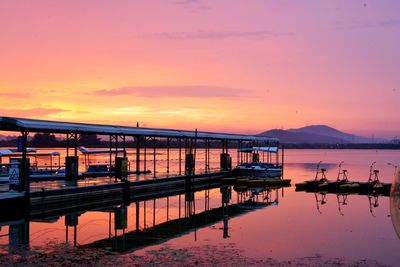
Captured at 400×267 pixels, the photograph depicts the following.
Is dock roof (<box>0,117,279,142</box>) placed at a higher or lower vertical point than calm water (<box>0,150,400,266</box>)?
higher

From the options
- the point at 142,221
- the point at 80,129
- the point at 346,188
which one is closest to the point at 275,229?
the point at 142,221

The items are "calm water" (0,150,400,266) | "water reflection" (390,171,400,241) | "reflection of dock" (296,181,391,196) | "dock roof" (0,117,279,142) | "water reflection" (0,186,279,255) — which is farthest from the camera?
"reflection of dock" (296,181,391,196)

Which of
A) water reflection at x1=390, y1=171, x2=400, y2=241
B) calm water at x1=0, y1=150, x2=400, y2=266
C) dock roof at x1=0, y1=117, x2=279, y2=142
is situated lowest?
calm water at x1=0, y1=150, x2=400, y2=266

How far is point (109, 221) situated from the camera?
90.9ft

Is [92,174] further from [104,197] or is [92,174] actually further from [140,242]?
[140,242]

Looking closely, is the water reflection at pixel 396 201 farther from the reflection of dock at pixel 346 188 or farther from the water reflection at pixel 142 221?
the reflection of dock at pixel 346 188

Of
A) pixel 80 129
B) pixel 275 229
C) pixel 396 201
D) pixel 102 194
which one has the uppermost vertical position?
pixel 80 129

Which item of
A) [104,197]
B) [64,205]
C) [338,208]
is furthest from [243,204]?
[64,205]

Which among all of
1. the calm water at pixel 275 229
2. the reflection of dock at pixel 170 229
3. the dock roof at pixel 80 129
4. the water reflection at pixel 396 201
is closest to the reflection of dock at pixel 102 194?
the calm water at pixel 275 229

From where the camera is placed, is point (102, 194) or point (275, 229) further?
point (102, 194)

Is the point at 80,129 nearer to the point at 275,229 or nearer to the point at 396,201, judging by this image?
the point at 275,229

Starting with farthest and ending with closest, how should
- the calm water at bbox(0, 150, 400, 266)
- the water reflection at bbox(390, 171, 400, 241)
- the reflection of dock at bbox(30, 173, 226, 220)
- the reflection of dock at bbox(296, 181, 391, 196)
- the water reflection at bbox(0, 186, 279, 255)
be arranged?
the reflection of dock at bbox(296, 181, 391, 196)
the reflection of dock at bbox(30, 173, 226, 220)
the water reflection at bbox(0, 186, 279, 255)
the calm water at bbox(0, 150, 400, 266)
the water reflection at bbox(390, 171, 400, 241)

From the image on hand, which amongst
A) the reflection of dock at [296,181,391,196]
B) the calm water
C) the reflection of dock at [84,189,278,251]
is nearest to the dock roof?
the calm water

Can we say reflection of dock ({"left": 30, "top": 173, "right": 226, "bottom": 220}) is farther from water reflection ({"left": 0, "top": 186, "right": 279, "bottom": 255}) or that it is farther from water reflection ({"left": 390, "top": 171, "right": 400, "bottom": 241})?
water reflection ({"left": 390, "top": 171, "right": 400, "bottom": 241})
